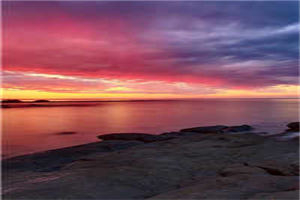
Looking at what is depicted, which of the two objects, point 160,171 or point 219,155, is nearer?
point 160,171

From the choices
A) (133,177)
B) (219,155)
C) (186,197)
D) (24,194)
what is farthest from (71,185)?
(219,155)

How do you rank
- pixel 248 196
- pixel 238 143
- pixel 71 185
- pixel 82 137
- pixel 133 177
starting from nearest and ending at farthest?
pixel 248 196 → pixel 71 185 → pixel 133 177 → pixel 238 143 → pixel 82 137

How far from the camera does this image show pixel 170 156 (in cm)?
1623

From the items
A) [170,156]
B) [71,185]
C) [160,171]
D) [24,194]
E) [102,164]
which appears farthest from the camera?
[170,156]

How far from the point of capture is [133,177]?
11.2m

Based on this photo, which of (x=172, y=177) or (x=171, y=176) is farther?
(x=171, y=176)

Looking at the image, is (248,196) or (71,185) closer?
(248,196)

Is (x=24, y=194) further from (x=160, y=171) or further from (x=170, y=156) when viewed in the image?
(x=170, y=156)

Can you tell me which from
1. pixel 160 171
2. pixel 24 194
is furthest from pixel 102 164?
pixel 24 194

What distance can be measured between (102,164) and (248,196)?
914cm

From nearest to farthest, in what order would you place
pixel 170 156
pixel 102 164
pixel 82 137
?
1. pixel 102 164
2. pixel 170 156
3. pixel 82 137

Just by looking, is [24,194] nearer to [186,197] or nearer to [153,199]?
[153,199]

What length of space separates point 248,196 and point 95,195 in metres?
5.14

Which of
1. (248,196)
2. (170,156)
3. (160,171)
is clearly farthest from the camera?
(170,156)
